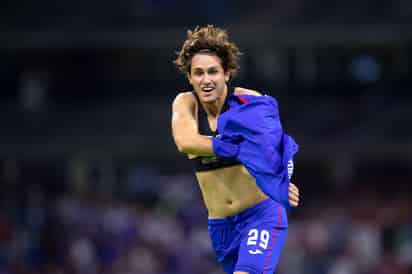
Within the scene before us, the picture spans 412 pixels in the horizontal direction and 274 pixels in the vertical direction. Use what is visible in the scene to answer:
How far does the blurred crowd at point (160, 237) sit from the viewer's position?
13.9m

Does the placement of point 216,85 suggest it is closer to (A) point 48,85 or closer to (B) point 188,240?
(B) point 188,240

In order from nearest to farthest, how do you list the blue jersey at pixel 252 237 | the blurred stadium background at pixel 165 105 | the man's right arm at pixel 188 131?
1. the man's right arm at pixel 188 131
2. the blue jersey at pixel 252 237
3. the blurred stadium background at pixel 165 105

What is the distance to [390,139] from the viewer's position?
1820 cm

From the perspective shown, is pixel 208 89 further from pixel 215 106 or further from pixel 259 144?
pixel 259 144

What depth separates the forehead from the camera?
6.79m

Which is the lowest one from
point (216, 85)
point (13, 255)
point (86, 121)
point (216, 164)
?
point (13, 255)

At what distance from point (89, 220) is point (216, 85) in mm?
8360

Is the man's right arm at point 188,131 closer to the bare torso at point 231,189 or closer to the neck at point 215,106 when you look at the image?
the neck at point 215,106

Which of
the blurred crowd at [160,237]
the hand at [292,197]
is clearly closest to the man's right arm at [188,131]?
the hand at [292,197]

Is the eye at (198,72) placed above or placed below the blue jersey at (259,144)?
above

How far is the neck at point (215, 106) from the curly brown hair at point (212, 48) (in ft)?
0.61

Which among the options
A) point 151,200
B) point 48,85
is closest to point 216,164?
point 151,200

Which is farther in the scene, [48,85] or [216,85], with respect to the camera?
[48,85]

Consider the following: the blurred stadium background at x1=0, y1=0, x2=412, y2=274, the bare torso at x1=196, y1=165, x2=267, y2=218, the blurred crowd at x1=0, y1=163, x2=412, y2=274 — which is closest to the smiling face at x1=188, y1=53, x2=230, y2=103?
the bare torso at x1=196, y1=165, x2=267, y2=218
